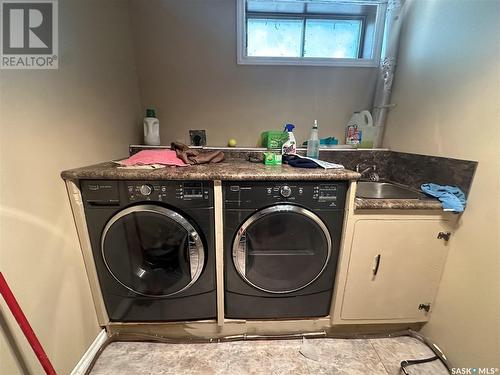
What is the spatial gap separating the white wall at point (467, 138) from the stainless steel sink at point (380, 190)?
288mm

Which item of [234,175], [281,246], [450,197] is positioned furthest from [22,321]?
[450,197]

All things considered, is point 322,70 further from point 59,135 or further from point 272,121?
point 59,135

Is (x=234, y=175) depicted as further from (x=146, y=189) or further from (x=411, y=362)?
(x=411, y=362)

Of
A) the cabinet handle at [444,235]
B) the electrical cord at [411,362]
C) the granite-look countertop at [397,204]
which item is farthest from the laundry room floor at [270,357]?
the granite-look countertop at [397,204]

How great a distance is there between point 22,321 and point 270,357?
1.17 metres

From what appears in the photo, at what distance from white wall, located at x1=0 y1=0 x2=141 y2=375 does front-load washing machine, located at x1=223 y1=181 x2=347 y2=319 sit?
802 millimetres

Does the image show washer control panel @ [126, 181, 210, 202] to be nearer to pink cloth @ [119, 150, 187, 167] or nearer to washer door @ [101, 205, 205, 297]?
washer door @ [101, 205, 205, 297]

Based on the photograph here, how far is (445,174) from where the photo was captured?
1.21 metres

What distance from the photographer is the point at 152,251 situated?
1.16m

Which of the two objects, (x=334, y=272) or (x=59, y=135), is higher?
(x=59, y=135)

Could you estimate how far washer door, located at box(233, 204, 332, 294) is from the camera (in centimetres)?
112

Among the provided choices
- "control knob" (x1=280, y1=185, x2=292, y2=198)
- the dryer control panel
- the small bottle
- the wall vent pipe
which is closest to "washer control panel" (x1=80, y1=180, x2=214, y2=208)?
the dryer control panel

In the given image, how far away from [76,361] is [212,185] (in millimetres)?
1173

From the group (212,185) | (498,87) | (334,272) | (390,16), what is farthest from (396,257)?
(390,16)
